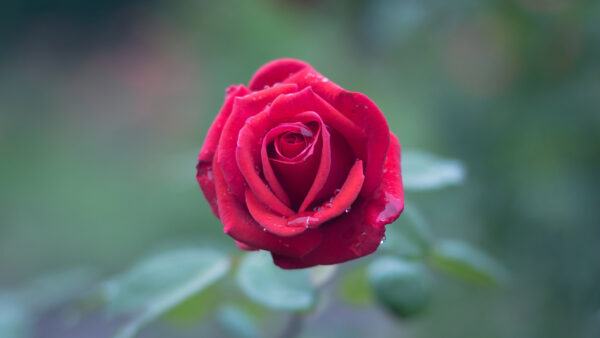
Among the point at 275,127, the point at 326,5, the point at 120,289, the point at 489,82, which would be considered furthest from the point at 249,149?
the point at 326,5

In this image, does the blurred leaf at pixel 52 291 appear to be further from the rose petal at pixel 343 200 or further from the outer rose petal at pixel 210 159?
the rose petal at pixel 343 200

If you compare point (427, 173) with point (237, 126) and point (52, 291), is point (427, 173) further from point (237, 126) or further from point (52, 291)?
point (52, 291)

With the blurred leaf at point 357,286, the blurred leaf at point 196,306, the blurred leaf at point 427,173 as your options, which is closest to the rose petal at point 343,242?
the blurred leaf at point 427,173

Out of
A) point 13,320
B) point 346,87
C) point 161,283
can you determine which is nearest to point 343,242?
point 161,283

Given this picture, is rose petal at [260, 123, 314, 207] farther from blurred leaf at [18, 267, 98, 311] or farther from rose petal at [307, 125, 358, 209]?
blurred leaf at [18, 267, 98, 311]

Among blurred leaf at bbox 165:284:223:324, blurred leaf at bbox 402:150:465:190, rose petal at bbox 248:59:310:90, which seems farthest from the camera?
blurred leaf at bbox 165:284:223:324

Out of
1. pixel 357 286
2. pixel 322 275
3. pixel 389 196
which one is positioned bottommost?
pixel 357 286

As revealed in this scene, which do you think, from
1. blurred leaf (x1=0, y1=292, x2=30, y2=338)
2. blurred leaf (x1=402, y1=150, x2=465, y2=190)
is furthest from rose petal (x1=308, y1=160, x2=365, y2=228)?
blurred leaf (x1=0, y1=292, x2=30, y2=338)
